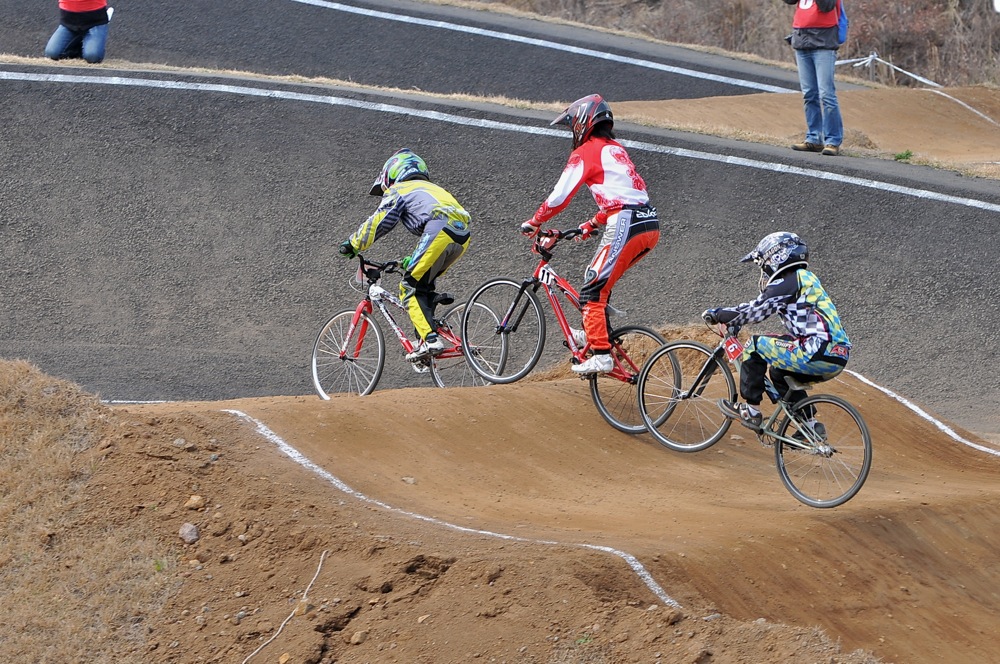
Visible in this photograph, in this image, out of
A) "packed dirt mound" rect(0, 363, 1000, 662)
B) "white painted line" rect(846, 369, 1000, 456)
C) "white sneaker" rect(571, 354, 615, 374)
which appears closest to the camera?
"packed dirt mound" rect(0, 363, 1000, 662)

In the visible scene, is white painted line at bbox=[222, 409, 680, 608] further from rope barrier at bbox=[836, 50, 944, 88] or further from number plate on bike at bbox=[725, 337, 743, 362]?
rope barrier at bbox=[836, 50, 944, 88]

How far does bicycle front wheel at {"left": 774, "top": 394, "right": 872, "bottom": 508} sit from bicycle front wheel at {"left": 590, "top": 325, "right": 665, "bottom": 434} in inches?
56.1

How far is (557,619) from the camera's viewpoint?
580 cm

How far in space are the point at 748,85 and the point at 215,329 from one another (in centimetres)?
1262

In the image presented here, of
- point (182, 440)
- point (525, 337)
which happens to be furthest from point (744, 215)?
point (182, 440)

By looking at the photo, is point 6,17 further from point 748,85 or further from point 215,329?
point 748,85

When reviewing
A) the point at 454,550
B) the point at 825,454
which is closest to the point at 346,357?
the point at 454,550

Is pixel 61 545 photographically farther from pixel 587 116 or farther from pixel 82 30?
pixel 82 30

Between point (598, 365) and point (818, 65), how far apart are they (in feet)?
25.7

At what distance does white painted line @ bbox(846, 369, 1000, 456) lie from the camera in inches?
403

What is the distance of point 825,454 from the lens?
304 inches

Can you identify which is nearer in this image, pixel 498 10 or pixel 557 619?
pixel 557 619

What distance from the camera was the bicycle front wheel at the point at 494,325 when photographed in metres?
9.79

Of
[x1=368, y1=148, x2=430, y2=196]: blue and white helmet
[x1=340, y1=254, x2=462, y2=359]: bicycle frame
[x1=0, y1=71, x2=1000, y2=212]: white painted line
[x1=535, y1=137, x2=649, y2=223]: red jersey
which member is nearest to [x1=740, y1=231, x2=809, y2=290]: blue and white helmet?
[x1=535, y1=137, x2=649, y2=223]: red jersey
